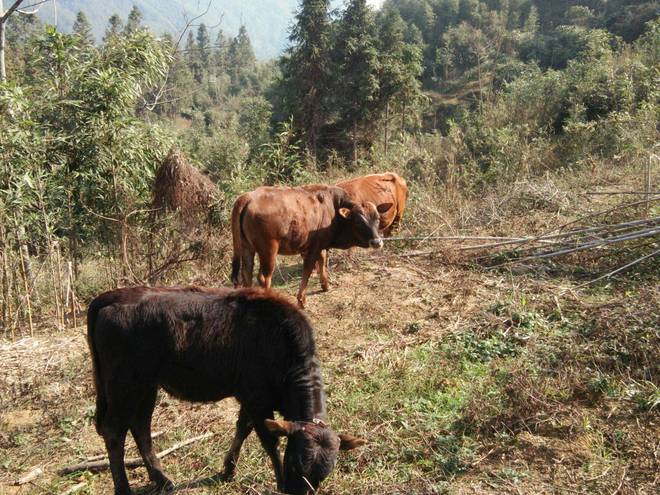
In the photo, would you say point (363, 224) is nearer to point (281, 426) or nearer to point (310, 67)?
point (281, 426)

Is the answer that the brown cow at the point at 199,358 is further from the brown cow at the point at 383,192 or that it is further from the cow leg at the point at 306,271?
the brown cow at the point at 383,192

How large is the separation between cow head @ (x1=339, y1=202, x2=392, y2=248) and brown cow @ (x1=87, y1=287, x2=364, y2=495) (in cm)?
377

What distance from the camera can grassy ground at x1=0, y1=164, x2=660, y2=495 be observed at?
3770 millimetres

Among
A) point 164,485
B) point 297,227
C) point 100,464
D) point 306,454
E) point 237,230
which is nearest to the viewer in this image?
point 306,454

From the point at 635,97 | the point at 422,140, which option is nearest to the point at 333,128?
the point at 422,140

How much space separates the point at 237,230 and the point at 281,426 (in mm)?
3996

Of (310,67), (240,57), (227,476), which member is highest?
(240,57)

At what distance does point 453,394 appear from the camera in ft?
15.6

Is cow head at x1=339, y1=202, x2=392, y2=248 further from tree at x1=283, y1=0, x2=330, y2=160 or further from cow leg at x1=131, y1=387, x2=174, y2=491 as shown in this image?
tree at x1=283, y1=0, x2=330, y2=160

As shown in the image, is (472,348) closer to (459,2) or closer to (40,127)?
(40,127)

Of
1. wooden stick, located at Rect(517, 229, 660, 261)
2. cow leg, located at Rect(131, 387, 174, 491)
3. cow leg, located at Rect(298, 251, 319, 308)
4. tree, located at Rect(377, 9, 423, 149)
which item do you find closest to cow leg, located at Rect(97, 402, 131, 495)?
cow leg, located at Rect(131, 387, 174, 491)

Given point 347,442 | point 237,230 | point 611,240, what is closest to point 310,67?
point 237,230

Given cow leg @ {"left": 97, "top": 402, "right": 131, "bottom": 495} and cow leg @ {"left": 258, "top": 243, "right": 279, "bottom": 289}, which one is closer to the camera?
cow leg @ {"left": 97, "top": 402, "right": 131, "bottom": 495}

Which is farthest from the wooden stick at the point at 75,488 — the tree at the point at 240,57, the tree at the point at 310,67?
the tree at the point at 240,57
